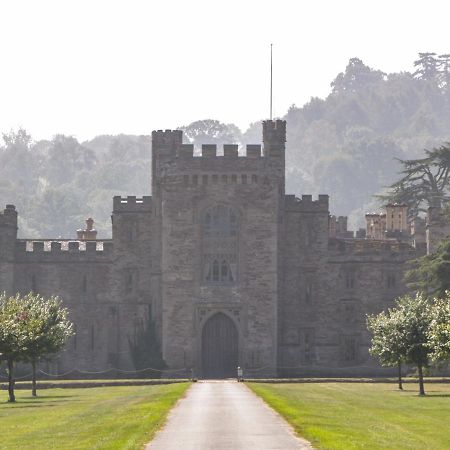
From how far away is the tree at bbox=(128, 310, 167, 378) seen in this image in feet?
338

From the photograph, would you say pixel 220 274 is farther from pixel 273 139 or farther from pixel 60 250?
pixel 60 250

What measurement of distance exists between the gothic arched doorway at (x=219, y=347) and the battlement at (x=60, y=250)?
1088cm

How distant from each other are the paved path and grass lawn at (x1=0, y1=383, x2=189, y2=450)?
679mm

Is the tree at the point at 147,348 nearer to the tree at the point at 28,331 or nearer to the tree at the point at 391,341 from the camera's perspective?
the tree at the point at 28,331

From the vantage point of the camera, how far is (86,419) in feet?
190

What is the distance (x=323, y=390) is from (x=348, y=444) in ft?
115

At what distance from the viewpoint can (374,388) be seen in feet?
280

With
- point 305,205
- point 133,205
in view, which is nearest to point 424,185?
point 305,205

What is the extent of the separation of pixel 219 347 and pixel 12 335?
29464 millimetres

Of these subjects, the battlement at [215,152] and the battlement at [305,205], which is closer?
the battlement at [215,152]

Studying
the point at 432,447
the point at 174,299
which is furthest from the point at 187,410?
the point at 174,299

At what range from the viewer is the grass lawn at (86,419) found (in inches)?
1913

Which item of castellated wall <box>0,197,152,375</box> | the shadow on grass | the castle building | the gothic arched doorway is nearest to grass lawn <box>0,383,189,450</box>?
the shadow on grass

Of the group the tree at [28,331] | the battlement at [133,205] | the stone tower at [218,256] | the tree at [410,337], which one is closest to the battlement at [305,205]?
the stone tower at [218,256]
